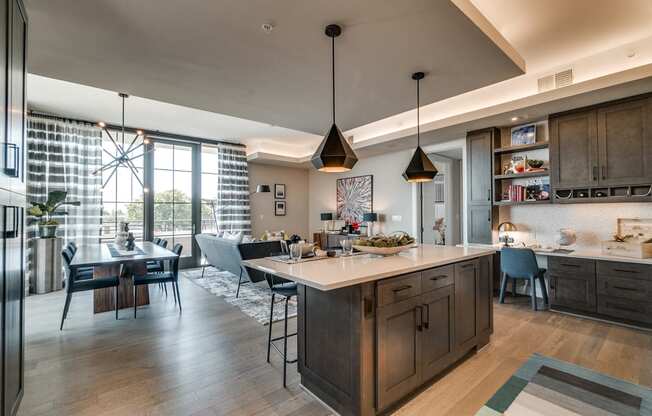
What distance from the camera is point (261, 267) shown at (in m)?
2.15

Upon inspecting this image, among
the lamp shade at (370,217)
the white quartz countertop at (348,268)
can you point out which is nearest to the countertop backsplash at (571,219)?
the lamp shade at (370,217)

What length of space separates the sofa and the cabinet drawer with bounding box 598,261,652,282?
14.3ft

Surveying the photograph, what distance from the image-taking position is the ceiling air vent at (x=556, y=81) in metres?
3.54

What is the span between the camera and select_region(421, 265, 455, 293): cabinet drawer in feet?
7.26

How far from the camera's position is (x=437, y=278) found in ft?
7.62

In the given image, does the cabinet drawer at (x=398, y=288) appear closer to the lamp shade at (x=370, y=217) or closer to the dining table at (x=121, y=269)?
the dining table at (x=121, y=269)

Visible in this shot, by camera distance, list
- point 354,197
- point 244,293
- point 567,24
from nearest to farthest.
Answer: point 567,24
point 244,293
point 354,197

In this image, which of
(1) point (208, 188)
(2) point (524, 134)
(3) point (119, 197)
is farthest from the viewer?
(1) point (208, 188)

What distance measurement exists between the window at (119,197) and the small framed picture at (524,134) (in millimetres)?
6747

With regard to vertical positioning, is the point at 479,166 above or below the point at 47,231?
above

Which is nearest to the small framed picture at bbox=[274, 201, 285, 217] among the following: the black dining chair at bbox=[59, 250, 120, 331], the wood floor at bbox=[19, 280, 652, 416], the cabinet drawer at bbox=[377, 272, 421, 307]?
the wood floor at bbox=[19, 280, 652, 416]

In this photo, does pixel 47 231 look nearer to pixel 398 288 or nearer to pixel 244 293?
pixel 244 293

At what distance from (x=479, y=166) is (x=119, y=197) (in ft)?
22.8

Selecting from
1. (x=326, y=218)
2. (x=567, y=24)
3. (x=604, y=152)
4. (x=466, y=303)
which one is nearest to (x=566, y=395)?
(x=466, y=303)
